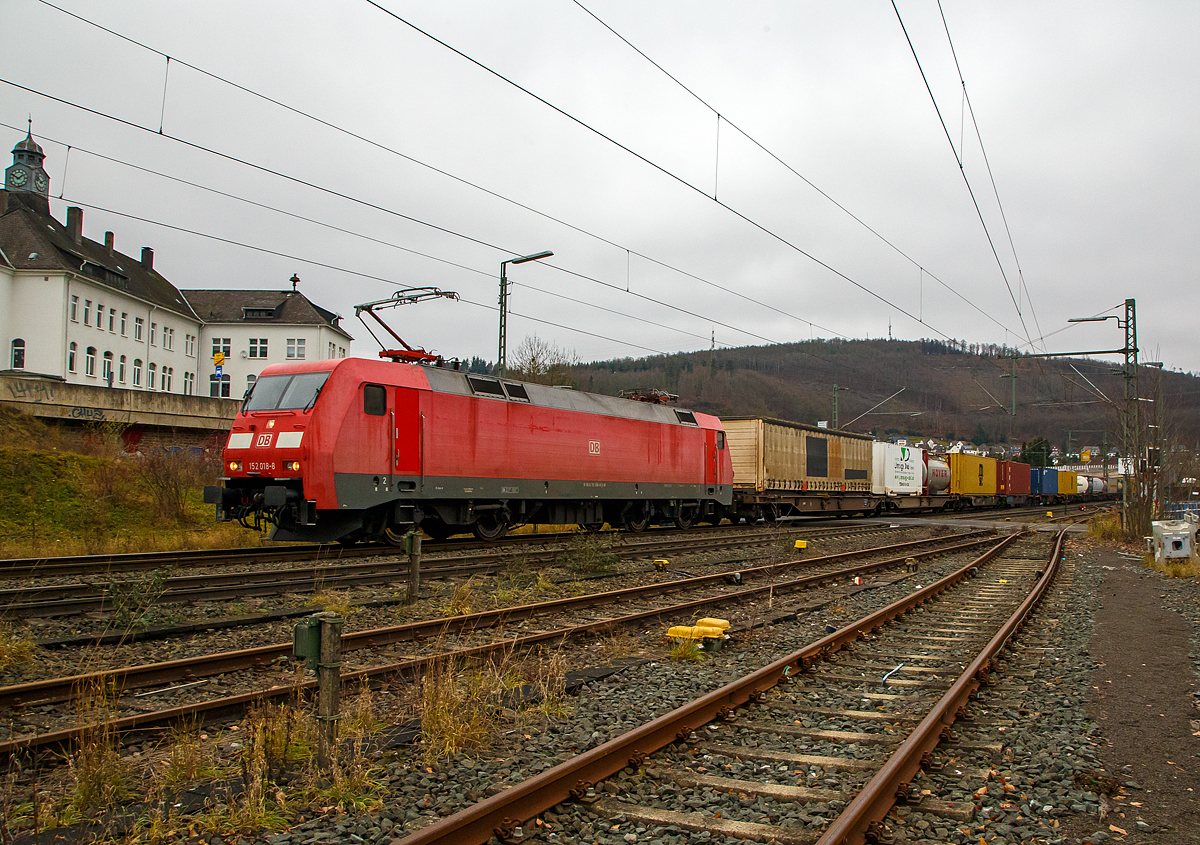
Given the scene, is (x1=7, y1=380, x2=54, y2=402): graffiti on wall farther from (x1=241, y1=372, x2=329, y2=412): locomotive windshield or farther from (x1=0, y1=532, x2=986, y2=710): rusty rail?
(x1=0, y1=532, x2=986, y2=710): rusty rail

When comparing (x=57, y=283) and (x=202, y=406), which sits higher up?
(x=57, y=283)

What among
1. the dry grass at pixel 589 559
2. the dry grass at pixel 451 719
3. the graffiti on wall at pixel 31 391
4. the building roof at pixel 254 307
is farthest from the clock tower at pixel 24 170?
the dry grass at pixel 451 719

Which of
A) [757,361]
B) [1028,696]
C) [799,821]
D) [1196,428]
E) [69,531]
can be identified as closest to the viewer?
[799,821]

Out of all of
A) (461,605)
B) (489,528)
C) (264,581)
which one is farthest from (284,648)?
(489,528)

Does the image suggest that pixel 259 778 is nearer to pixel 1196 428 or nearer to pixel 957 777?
pixel 957 777

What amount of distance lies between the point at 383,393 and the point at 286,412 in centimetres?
163

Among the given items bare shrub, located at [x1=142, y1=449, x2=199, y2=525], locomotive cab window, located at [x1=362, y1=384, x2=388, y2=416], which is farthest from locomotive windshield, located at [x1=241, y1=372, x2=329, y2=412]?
bare shrub, located at [x1=142, y1=449, x2=199, y2=525]

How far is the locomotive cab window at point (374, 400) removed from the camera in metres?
13.5

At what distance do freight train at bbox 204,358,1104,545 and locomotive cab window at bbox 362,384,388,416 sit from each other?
0.03m

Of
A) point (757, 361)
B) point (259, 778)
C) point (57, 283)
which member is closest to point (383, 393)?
point (259, 778)

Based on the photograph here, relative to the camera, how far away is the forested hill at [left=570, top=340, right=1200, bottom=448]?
5462cm

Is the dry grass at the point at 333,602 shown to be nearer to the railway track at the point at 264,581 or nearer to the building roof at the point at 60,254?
the railway track at the point at 264,581

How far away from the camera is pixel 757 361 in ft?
320

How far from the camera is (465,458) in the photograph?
15.5 metres
